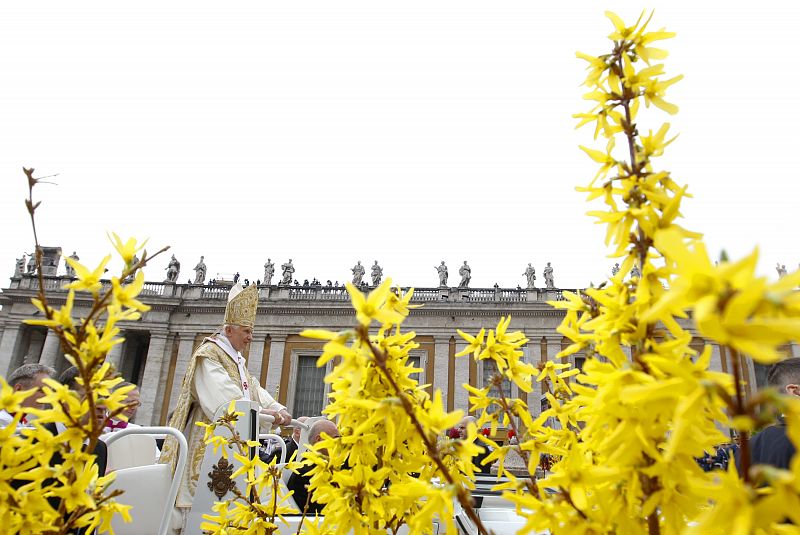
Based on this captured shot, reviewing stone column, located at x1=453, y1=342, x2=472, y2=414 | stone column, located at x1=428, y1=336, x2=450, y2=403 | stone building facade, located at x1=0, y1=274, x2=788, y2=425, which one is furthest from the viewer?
stone building facade, located at x1=0, y1=274, x2=788, y2=425

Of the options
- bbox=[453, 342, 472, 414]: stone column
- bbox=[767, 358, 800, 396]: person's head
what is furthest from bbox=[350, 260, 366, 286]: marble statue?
bbox=[767, 358, 800, 396]: person's head

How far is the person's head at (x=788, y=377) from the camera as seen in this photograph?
138 inches

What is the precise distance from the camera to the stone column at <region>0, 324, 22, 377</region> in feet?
82.5

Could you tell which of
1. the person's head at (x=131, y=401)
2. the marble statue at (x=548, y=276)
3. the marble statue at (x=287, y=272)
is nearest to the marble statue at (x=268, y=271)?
the marble statue at (x=287, y=272)

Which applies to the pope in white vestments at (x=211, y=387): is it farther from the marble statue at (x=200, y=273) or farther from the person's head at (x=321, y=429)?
the marble statue at (x=200, y=273)

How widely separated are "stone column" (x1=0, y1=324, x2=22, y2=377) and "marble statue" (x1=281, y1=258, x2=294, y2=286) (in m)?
12.8

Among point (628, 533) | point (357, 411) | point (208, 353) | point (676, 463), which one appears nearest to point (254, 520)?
point (357, 411)

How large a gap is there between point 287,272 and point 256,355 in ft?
16.4

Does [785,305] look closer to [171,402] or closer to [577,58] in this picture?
[577,58]

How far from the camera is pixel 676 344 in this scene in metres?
0.90

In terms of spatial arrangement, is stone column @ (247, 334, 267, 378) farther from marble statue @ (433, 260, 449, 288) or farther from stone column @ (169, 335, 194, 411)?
marble statue @ (433, 260, 449, 288)

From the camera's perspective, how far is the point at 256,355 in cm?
2486

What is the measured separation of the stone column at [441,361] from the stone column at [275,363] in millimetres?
7098

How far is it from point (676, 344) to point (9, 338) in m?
31.3
